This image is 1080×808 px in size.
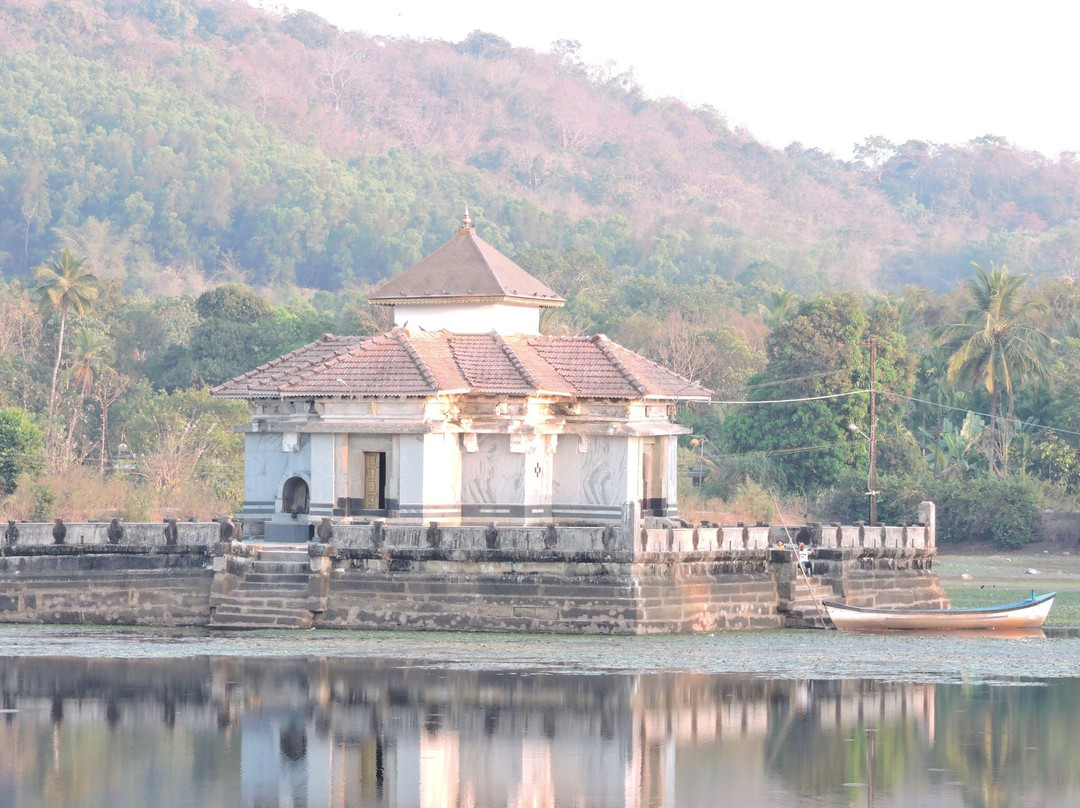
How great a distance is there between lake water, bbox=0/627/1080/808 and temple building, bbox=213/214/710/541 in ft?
18.0

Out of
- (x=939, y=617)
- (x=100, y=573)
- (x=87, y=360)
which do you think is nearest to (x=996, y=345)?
(x=939, y=617)

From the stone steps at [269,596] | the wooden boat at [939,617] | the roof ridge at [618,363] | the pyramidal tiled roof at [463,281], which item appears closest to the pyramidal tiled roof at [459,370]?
the roof ridge at [618,363]

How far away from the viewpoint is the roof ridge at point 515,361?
149 ft

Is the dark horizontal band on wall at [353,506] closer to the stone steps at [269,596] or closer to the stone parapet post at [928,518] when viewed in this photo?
the stone steps at [269,596]

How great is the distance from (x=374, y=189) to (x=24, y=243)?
27.5 metres

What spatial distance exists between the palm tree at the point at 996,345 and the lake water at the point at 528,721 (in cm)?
3396

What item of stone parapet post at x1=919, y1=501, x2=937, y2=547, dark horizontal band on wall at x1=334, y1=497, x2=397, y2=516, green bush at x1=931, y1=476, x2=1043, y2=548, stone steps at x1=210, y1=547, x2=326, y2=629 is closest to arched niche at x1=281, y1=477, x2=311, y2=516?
dark horizontal band on wall at x1=334, y1=497, x2=397, y2=516

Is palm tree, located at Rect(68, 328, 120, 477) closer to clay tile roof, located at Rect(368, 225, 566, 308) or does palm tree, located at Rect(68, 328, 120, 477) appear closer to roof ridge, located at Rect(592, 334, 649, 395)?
clay tile roof, located at Rect(368, 225, 566, 308)

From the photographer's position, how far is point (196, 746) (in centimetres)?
2973

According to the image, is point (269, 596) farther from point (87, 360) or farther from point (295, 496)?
point (87, 360)

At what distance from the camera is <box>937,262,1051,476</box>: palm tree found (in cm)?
7469

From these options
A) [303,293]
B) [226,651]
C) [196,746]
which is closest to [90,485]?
[226,651]

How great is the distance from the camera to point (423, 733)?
30484mm

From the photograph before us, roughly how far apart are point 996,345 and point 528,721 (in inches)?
1859
